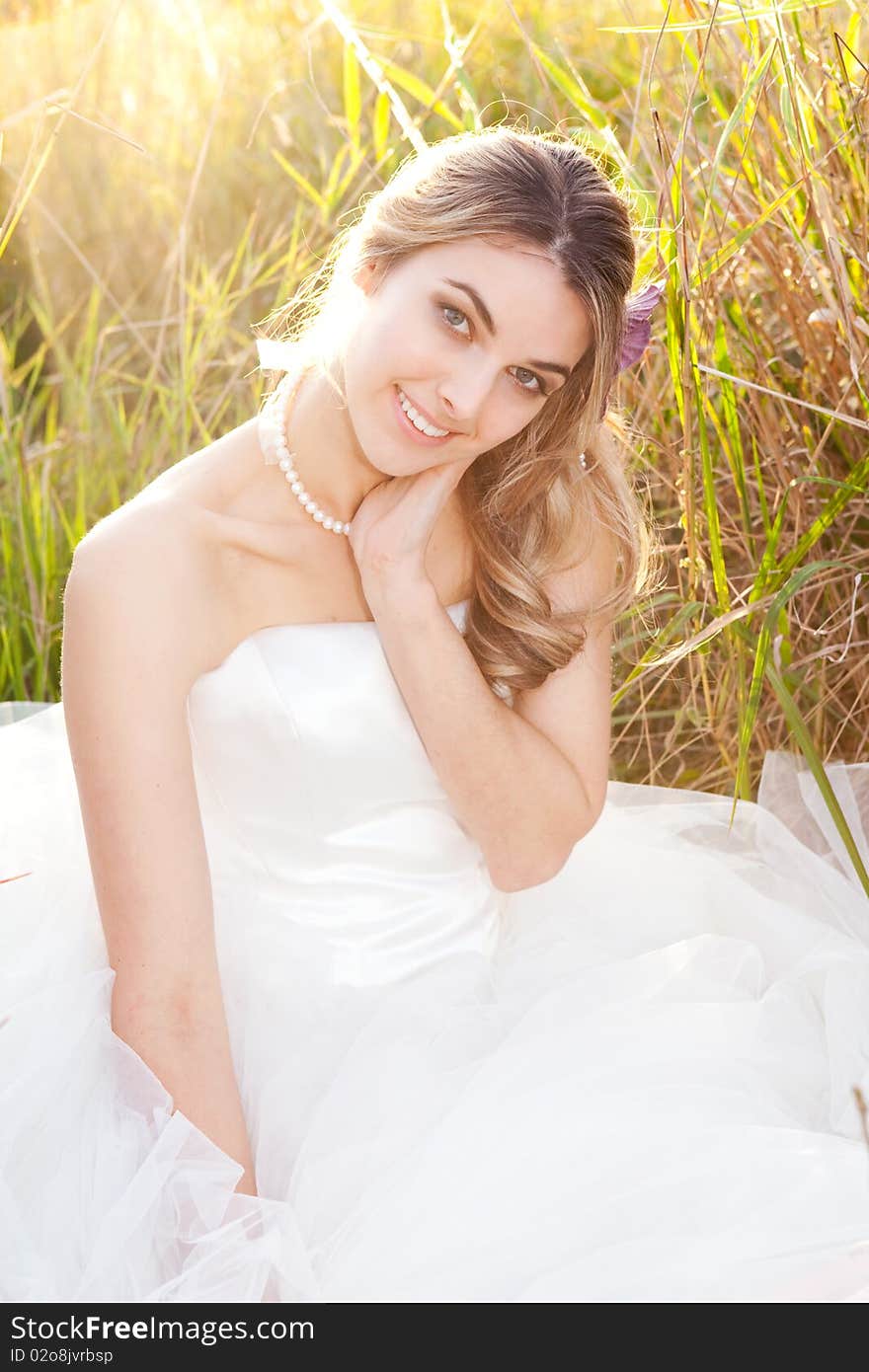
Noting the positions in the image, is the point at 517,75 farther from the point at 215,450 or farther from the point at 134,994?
the point at 134,994

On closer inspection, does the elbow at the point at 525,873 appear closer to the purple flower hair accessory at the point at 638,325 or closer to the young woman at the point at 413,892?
the young woman at the point at 413,892

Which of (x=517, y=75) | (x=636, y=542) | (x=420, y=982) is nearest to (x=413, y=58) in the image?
(x=517, y=75)

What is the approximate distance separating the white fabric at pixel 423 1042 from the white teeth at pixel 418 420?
0.33 m

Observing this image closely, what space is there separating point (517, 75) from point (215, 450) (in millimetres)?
2782

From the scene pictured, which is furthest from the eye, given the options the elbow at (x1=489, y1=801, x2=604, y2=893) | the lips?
the elbow at (x1=489, y1=801, x2=604, y2=893)

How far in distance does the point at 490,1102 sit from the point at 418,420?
933 millimetres

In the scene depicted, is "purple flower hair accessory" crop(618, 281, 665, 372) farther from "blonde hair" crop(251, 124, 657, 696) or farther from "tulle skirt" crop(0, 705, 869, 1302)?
"tulle skirt" crop(0, 705, 869, 1302)

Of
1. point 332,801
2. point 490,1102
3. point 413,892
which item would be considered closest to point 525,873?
point 413,892

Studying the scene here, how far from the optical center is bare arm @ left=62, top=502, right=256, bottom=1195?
70.9 inches

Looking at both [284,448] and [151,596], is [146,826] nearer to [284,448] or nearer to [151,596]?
[151,596]

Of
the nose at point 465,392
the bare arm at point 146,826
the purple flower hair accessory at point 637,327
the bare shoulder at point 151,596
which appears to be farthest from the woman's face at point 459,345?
the bare arm at point 146,826

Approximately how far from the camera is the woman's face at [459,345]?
1.89 meters

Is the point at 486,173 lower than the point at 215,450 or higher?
higher

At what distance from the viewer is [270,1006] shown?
197 cm
